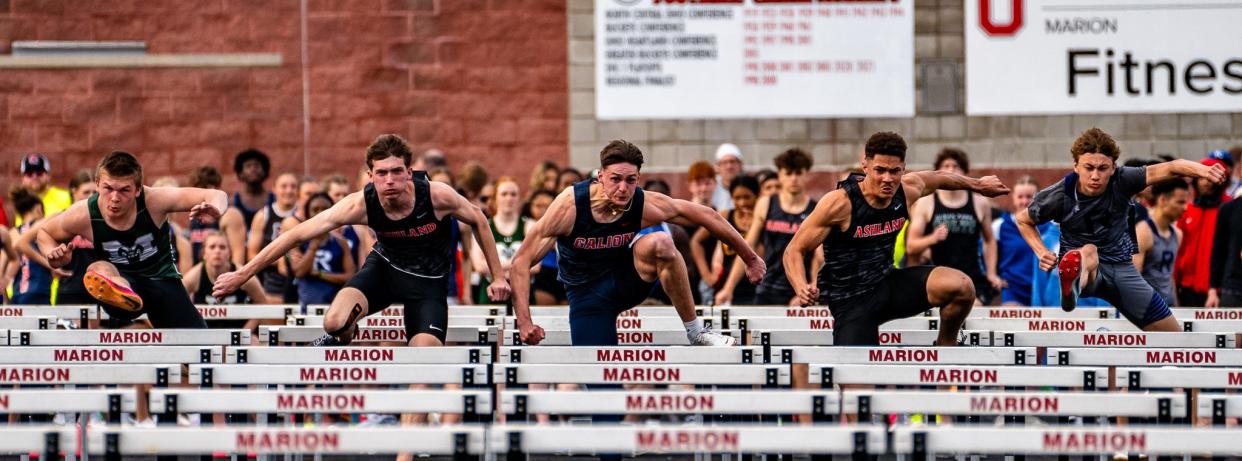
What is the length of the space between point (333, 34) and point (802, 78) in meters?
5.06

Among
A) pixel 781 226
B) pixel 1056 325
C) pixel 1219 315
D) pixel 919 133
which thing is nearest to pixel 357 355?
pixel 1056 325

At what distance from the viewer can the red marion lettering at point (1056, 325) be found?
10320mm

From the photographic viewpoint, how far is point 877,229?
9.59m

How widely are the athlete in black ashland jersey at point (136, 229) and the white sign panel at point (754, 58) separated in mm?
7858

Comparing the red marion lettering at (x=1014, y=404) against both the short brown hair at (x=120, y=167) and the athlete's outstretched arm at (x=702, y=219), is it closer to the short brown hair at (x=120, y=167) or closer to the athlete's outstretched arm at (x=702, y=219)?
the athlete's outstretched arm at (x=702, y=219)

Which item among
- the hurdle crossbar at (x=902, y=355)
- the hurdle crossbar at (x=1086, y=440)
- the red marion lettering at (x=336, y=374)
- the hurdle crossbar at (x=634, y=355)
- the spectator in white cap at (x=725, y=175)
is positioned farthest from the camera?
the spectator in white cap at (x=725, y=175)

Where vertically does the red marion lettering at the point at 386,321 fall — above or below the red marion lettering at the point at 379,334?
above

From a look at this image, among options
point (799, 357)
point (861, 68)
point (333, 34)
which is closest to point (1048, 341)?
point (799, 357)

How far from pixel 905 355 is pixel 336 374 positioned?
285cm

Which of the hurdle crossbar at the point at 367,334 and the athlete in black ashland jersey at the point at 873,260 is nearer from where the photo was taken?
the athlete in black ashland jersey at the point at 873,260

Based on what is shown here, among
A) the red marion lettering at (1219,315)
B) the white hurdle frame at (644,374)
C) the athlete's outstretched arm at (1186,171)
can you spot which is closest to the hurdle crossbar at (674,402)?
the white hurdle frame at (644,374)

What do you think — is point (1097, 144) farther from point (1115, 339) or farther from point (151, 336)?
point (151, 336)

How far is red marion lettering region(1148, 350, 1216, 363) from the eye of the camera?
830cm

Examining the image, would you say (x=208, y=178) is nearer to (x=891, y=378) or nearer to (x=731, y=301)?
(x=731, y=301)
